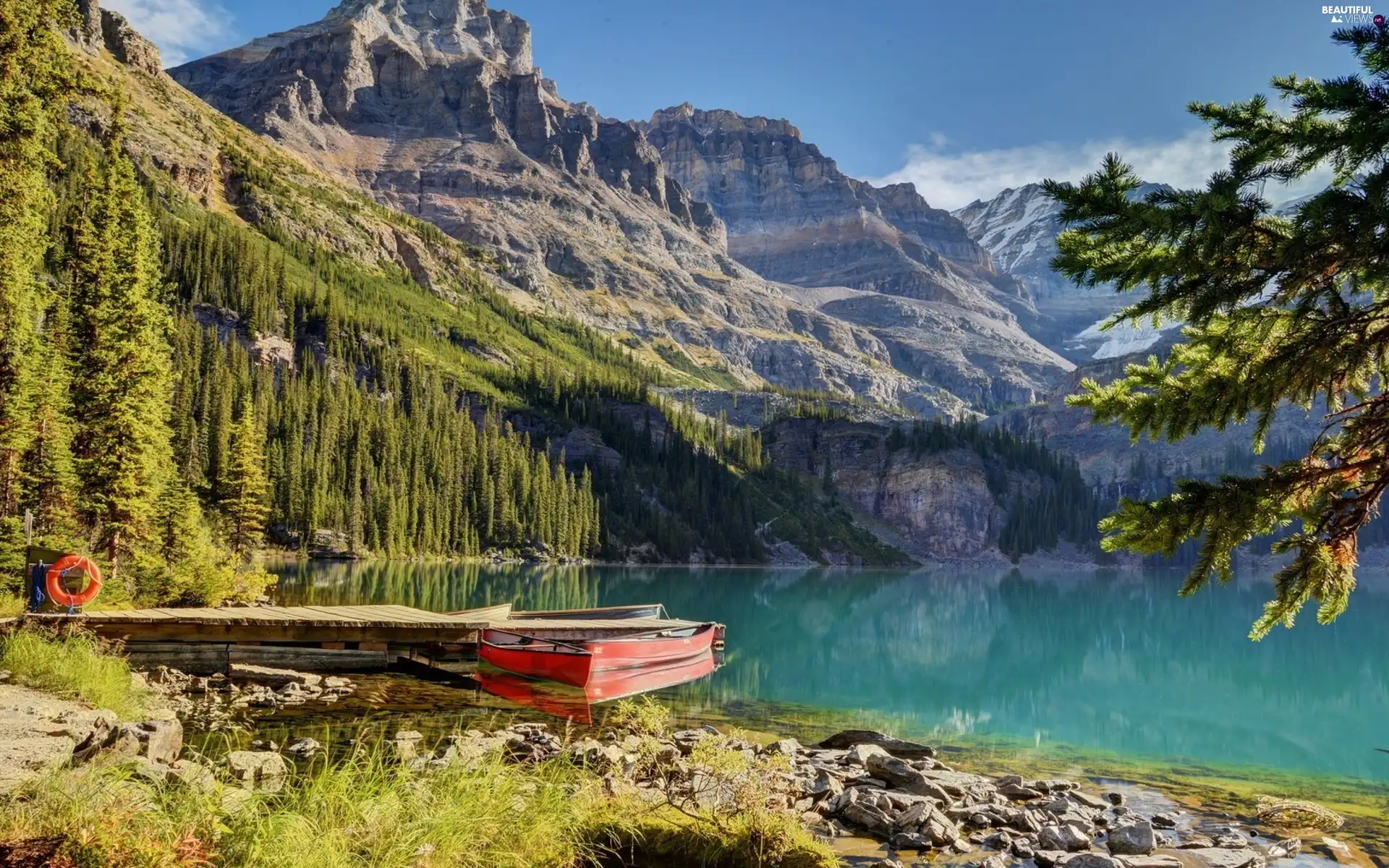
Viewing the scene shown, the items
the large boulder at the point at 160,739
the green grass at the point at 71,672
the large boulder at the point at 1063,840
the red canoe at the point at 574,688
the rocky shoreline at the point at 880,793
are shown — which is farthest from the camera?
the red canoe at the point at 574,688

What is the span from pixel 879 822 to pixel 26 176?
22849 millimetres

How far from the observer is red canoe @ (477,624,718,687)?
26781mm

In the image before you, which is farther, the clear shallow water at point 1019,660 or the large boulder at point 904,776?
the clear shallow water at point 1019,660

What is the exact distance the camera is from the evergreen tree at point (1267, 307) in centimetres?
554

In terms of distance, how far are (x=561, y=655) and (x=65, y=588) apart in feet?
44.3

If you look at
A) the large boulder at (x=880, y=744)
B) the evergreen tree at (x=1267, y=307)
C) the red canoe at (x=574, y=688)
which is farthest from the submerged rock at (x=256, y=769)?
the large boulder at (x=880, y=744)

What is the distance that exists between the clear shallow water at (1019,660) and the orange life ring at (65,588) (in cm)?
1789

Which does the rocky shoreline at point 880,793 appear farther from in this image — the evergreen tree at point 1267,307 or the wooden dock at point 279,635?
the evergreen tree at point 1267,307

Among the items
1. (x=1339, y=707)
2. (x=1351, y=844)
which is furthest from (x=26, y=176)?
(x=1339, y=707)

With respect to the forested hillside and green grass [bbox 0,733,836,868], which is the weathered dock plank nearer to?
the forested hillside

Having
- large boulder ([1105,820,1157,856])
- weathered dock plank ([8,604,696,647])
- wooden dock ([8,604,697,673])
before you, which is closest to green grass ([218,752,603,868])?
large boulder ([1105,820,1157,856])

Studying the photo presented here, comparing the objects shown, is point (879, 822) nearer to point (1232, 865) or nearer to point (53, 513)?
point (1232, 865)

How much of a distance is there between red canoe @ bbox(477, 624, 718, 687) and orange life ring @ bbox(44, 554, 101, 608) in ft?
36.7

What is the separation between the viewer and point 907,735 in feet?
90.3
